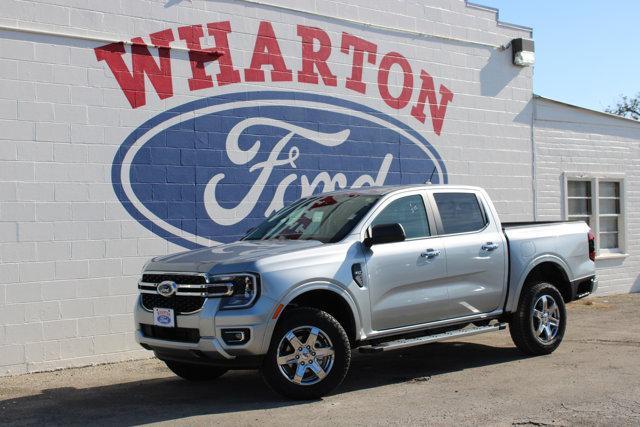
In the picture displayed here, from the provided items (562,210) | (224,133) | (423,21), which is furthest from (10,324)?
(562,210)

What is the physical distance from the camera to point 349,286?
768 centimetres

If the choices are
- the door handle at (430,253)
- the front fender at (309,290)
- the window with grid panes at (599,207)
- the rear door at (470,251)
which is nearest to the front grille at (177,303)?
the front fender at (309,290)

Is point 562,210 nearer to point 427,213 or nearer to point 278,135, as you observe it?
point 278,135

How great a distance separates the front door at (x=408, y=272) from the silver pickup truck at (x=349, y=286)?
1cm

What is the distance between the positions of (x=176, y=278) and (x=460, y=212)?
3.29 m

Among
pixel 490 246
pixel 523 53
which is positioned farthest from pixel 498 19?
pixel 490 246

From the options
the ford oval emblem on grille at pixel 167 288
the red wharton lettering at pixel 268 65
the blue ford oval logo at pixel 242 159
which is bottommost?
the ford oval emblem on grille at pixel 167 288

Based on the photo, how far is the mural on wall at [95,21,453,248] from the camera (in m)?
10.6

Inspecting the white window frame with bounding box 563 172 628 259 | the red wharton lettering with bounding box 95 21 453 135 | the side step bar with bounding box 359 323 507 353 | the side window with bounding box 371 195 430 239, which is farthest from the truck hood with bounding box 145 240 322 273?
the white window frame with bounding box 563 172 628 259

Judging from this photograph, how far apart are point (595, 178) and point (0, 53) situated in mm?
11528

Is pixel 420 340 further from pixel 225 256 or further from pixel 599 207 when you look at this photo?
pixel 599 207

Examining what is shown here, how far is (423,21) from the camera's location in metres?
13.8

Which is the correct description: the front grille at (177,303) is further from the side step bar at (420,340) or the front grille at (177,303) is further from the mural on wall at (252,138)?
the mural on wall at (252,138)

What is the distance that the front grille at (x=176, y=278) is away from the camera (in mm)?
7297
